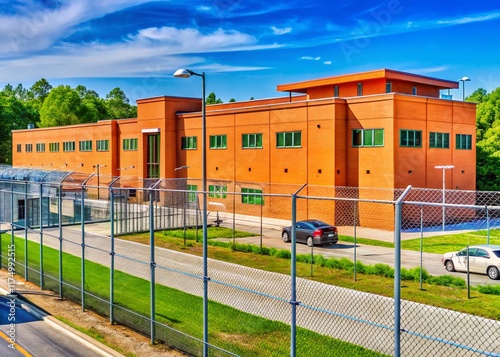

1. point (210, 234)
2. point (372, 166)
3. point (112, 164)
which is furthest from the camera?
point (112, 164)

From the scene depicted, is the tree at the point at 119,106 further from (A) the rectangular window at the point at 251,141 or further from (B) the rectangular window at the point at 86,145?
(A) the rectangular window at the point at 251,141

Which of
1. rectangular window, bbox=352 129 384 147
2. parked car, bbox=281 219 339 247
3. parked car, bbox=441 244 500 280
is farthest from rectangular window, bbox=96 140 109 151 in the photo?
parked car, bbox=441 244 500 280

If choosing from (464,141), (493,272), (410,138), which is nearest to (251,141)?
(410,138)

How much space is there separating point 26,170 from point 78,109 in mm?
64074

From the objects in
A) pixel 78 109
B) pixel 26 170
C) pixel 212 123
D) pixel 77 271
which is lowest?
pixel 77 271

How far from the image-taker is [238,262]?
52.7 ft

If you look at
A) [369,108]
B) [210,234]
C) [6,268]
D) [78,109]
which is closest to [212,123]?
[369,108]

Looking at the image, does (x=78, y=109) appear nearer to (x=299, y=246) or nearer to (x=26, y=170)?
(x=26, y=170)

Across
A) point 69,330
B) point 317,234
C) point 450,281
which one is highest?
point 450,281

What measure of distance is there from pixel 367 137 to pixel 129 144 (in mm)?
31512

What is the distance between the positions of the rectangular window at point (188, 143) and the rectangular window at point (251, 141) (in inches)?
284

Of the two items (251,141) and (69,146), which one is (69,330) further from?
(69,146)

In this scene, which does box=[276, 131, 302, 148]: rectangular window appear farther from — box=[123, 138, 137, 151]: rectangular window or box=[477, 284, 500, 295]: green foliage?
box=[477, 284, 500, 295]: green foliage

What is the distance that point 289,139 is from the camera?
41844mm
